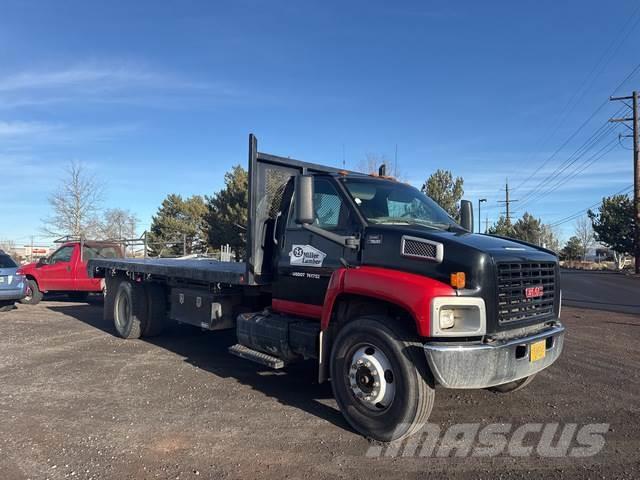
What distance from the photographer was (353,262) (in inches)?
194

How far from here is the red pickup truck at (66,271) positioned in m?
13.9

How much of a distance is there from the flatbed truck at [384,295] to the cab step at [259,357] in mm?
23

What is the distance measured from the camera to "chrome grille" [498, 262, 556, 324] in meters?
4.32

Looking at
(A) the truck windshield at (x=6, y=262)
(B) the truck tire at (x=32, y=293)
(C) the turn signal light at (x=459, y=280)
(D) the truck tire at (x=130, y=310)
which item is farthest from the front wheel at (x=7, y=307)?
(C) the turn signal light at (x=459, y=280)

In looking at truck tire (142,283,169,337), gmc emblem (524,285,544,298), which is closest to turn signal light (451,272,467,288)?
gmc emblem (524,285,544,298)

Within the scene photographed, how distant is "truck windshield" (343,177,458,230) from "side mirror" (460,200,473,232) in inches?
21.0

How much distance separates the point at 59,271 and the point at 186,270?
845 cm

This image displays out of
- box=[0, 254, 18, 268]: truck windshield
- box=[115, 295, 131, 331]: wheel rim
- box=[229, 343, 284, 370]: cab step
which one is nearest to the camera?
box=[229, 343, 284, 370]: cab step

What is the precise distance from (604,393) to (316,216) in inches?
155

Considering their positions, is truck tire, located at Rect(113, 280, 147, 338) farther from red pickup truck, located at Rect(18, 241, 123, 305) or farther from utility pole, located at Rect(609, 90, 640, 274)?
utility pole, located at Rect(609, 90, 640, 274)

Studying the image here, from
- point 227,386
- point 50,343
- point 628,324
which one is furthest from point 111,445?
point 628,324

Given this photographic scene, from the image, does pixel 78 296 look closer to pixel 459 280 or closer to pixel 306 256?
pixel 306 256

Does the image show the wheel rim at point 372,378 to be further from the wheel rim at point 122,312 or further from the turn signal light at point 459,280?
the wheel rim at point 122,312

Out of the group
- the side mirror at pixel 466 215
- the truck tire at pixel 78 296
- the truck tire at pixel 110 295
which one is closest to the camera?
the side mirror at pixel 466 215
